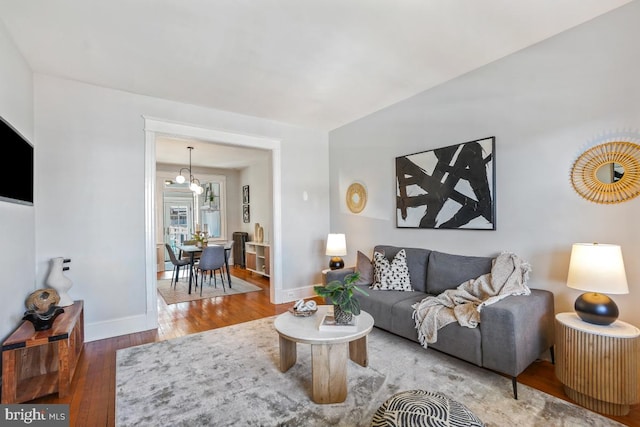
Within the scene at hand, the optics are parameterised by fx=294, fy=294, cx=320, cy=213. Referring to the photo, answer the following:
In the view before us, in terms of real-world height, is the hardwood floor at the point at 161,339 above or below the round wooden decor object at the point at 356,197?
below

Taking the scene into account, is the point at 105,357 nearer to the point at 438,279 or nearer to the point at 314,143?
the point at 438,279

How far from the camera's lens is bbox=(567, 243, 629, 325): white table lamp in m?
1.88

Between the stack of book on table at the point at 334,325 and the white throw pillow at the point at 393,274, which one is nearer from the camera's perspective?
the stack of book on table at the point at 334,325

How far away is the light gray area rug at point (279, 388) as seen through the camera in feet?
6.08

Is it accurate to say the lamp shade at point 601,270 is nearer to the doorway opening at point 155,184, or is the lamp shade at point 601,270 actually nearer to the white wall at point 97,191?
the doorway opening at point 155,184

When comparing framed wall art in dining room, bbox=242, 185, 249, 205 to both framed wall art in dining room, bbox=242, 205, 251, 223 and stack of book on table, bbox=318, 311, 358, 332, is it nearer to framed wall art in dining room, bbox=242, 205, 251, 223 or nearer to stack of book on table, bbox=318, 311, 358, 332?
framed wall art in dining room, bbox=242, 205, 251, 223

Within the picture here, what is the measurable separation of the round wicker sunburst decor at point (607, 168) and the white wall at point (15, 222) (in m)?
4.30

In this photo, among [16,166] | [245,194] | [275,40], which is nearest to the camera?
[16,166]

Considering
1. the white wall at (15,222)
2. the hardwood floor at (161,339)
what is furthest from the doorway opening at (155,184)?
the white wall at (15,222)

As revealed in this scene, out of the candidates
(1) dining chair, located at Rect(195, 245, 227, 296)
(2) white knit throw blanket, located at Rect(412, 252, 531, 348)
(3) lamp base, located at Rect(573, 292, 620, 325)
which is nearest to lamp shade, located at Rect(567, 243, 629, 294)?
(3) lamp base, located at Rect(573, 292, 620, 325)

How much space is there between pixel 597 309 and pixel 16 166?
4.32 m

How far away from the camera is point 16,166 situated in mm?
2283

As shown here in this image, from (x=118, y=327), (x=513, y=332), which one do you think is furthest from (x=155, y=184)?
(x=513, y=332)

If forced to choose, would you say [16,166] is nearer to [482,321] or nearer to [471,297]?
[482,321]
